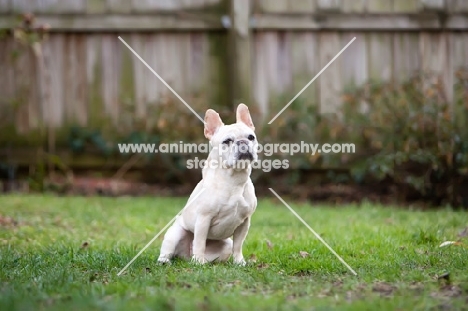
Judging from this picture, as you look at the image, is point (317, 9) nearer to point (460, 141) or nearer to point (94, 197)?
point (460, 141)

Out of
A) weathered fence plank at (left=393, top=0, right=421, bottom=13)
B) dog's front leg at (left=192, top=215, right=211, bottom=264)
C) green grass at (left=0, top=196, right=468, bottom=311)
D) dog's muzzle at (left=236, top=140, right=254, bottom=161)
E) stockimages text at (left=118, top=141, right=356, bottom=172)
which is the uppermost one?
weathered fence plank at (left=393, top=0, right=421, bottom=13)

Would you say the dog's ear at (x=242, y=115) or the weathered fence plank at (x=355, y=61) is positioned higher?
the weathered fence plank at (x=355, y=61)

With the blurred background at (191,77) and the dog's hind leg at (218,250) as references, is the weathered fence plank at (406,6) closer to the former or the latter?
the blurred background at (191,77)

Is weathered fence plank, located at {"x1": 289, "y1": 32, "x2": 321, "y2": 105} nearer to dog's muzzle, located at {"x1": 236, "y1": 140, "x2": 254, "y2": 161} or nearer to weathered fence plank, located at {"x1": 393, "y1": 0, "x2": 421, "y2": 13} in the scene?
weathered fence plank, located at {"x1": 393, "y1": 0, "x2": 421, "y2": 13}

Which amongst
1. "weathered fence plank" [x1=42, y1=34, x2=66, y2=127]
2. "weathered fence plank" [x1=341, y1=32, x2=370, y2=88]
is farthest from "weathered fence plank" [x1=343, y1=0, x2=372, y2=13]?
"weathered fence plank" [x1=42, y1=34, x2=66, y2=127]

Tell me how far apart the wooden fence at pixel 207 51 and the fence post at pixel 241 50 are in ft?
0.04

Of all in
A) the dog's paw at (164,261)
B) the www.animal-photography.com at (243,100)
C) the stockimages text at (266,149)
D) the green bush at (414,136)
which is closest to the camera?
the dog's paw at (164,261)

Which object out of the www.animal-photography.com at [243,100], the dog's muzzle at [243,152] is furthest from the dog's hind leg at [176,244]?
the www.animal-photography.com at [243,100]

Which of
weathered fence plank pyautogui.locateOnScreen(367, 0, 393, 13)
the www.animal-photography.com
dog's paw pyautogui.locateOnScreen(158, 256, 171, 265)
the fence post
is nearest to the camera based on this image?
dog's paw pyautogui.locateOnScreen(158, 256, 171, 265)

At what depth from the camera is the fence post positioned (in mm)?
8078

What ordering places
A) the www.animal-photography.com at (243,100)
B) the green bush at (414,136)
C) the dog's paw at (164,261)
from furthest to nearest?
the www.animal-photography.com at (243,100), the green bush at (414,136), the dog's paw at (164,261)

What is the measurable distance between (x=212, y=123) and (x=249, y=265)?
97cm

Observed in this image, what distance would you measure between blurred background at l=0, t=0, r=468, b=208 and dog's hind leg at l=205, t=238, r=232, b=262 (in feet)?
11.2

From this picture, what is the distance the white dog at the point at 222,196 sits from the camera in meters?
4.25
